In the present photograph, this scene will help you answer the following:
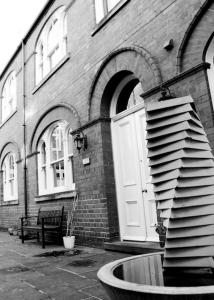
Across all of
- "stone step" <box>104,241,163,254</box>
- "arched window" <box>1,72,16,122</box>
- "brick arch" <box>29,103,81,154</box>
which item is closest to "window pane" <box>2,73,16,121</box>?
"arched window" <box>1,72,16,122</box>

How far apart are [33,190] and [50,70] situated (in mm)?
3828

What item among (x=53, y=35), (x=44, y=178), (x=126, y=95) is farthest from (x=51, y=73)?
(x=44, y=178)

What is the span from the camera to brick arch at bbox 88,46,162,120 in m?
5.06

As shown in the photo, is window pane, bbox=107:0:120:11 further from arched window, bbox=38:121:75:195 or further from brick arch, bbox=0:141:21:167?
brick arch, bbox=0:141:21:167

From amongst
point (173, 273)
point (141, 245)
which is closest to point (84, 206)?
point (141, 245)

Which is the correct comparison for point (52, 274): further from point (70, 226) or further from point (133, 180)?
point (70, 226)

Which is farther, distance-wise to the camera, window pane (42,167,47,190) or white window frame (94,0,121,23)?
window pane (42,167,47,190)

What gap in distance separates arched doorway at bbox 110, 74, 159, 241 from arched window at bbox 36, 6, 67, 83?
3013 millimetres

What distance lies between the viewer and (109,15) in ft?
20.5

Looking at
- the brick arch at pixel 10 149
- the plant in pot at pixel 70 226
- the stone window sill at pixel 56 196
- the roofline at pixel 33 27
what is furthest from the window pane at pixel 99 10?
the brick arch at pixel 10 149

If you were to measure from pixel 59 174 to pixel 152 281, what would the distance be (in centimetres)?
716

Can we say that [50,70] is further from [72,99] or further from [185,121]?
[185,121]

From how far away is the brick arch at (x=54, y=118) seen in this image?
7.28 metres

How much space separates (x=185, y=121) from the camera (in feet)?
5.18
